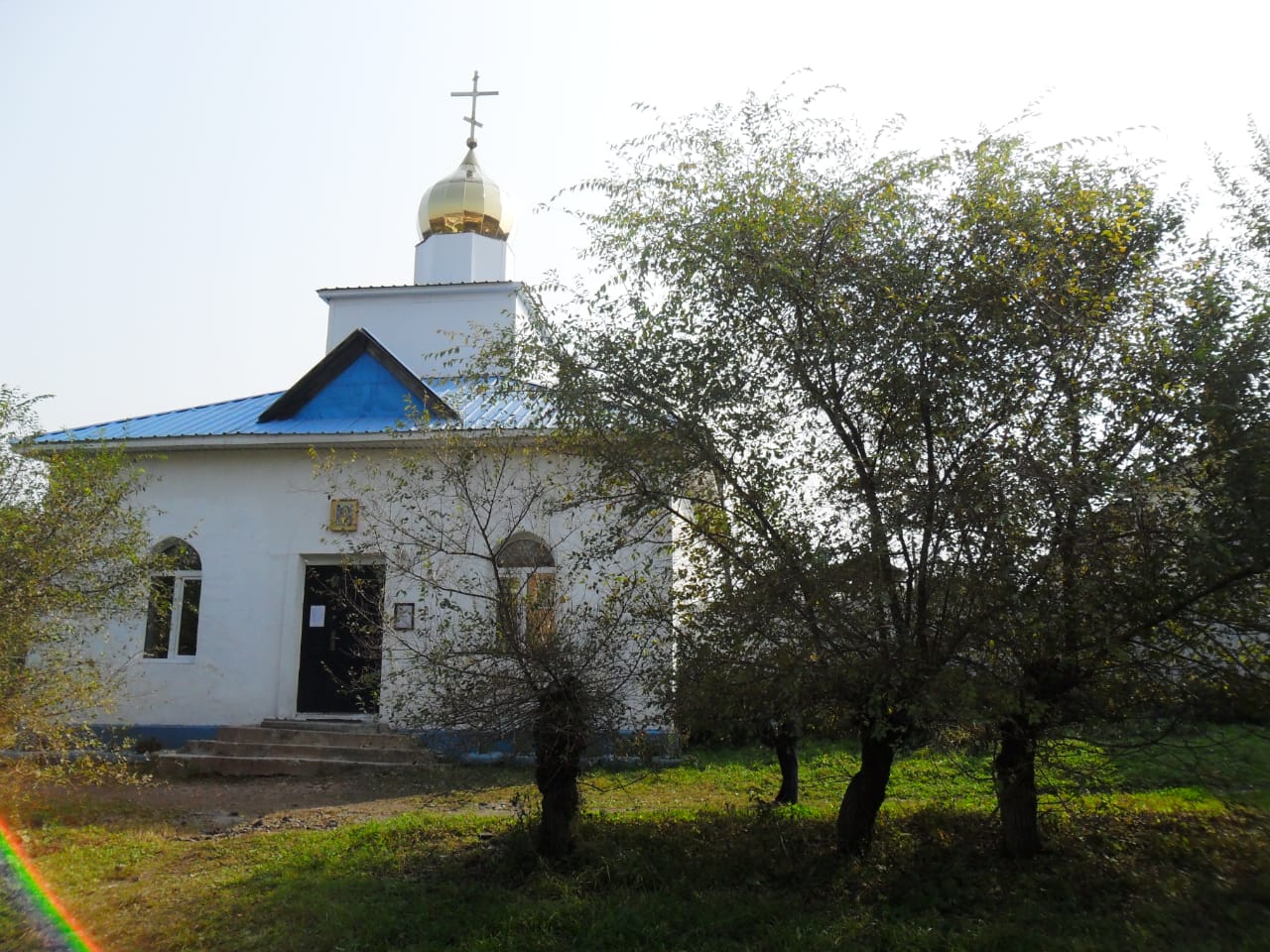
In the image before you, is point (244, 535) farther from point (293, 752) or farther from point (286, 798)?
point (286, 798)

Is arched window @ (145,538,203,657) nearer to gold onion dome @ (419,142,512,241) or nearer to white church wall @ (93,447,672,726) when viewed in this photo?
white church wall @ (93,447,672,726)

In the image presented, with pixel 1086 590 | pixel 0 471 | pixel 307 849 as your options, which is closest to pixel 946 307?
pixel 1086 590

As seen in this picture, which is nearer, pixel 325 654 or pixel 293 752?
pixel 293 752

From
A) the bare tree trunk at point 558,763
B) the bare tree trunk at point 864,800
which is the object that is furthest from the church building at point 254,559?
the bare tree trunk at point 864,800

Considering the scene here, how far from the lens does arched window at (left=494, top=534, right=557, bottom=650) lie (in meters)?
7.14

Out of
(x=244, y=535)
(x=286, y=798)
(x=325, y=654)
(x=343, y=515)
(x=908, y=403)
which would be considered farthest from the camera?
(x=244, y=535)

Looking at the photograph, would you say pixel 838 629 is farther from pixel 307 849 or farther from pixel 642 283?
pixel 307 849

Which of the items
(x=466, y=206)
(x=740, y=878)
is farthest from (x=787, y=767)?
(x=466, y=206)

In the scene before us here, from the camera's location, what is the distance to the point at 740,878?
711cm

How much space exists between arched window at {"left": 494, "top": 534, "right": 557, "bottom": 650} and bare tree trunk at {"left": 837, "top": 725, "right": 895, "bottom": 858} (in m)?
2.39

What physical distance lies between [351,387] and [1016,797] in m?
10.8

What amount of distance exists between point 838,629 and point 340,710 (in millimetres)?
8811

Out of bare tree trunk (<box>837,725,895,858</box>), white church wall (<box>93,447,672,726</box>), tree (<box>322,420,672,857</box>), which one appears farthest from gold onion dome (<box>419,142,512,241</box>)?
bare tree trunk (<box>837,725,895,858</box>)

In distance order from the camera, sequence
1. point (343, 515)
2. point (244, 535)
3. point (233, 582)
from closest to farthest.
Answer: point (343, 515), point (233, 582), point (244, 535)
